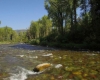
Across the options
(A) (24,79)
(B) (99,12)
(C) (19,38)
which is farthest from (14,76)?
(C) (19,38)

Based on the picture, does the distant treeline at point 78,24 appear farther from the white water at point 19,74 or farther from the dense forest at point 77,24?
the white water at point 19,74

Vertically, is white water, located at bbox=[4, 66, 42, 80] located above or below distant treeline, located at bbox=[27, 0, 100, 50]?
below

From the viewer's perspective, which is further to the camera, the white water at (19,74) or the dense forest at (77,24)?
the dense forest at (77,24)

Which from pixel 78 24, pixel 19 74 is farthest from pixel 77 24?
pixel 19 74

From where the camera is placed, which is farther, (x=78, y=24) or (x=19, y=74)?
(x=78, y=24)

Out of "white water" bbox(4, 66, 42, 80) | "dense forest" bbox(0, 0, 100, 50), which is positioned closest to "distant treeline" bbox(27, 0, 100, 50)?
"dense forest" bbox(0, 0, 100, 50)

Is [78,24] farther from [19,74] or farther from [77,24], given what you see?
[19,74]

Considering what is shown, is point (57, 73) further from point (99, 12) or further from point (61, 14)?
point (61, 14)

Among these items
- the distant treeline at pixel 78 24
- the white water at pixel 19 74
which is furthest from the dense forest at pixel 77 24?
the white water at pixel 19 74

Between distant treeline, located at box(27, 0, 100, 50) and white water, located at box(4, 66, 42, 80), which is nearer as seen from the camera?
white water, located at box(4, 66, 42, 80)

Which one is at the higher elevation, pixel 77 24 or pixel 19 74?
pixel 77 24

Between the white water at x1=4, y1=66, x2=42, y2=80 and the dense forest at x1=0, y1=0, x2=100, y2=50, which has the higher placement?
the dense forest at x1=0, y1=0, x2=100, y2=50

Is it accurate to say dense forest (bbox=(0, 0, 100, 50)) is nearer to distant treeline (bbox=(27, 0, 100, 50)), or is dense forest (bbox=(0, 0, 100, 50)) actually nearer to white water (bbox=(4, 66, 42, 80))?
distant treeline (bbox=(27, 0, 100, 50))

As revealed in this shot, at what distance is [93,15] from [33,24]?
251 feet
